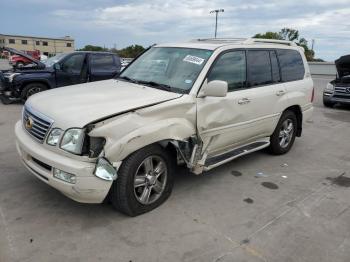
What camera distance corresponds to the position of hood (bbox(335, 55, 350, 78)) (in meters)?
11.5

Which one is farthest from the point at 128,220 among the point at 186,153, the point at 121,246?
the point at 186,153

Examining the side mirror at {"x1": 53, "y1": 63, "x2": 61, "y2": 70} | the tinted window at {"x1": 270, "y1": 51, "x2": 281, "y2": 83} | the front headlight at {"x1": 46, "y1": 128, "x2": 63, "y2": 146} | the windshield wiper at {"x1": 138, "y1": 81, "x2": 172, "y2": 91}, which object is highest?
the tinted window at {"x1": 270, "y1": 51, "x2": 281, "y2": 83}

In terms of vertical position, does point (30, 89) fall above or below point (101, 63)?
below

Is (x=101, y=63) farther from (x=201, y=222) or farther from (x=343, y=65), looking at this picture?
(x=201, y=222)

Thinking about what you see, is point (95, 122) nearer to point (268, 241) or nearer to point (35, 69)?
point (268, 241)

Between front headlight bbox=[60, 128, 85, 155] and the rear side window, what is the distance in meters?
2.68

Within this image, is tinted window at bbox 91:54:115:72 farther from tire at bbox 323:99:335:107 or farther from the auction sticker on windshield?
tire at bbox 323:99:335:107

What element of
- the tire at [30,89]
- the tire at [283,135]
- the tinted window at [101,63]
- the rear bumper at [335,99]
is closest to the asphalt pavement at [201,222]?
the tire at [283,135]

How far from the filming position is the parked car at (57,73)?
10203 millimetres

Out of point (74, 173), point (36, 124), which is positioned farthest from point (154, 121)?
point (36, 124)

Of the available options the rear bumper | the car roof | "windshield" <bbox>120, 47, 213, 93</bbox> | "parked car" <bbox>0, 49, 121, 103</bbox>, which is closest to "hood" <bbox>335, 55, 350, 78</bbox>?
the rear bumper

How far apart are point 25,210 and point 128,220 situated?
1.17 m

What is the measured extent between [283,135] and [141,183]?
333cm

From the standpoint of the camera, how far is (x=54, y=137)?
342 centimetres
